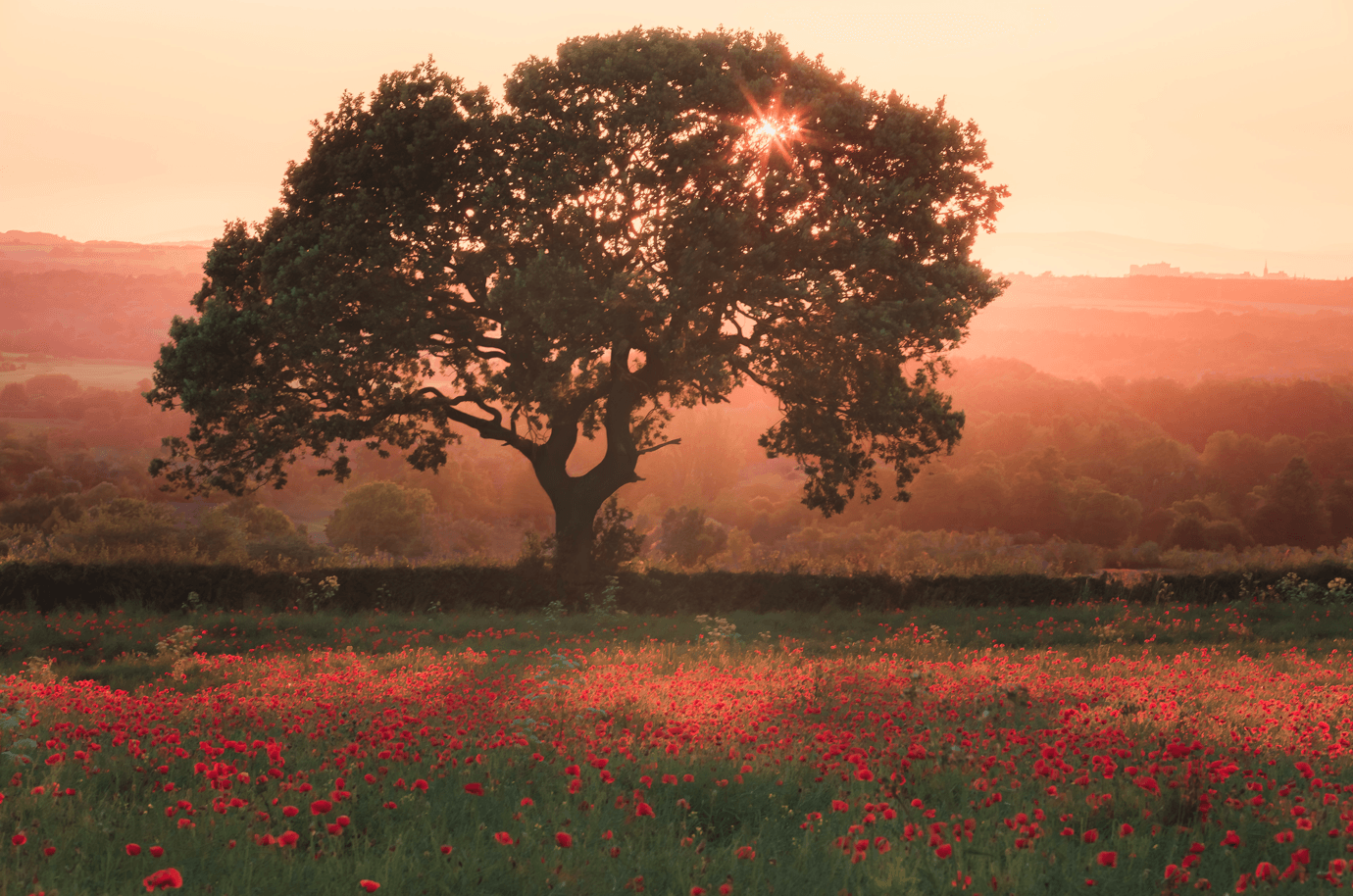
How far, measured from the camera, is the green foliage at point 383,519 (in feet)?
202

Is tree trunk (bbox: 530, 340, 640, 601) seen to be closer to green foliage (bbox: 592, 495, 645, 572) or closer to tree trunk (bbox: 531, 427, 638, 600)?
tree trunk (bbox: 531, 427, 638, 600)

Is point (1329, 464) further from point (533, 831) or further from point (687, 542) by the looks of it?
point (533, 831)

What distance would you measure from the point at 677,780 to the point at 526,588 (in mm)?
17890

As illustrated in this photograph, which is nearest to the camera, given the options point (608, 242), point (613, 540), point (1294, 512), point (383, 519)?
point (608, 242)

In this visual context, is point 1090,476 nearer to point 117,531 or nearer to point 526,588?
point 526,588

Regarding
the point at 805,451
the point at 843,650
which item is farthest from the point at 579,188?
the point at 843,650

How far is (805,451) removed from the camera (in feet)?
83.0


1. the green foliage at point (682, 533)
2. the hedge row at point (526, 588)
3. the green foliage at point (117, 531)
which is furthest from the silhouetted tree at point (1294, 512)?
the green foliage at point (117, 531)

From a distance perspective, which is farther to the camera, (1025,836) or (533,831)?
(533,831)

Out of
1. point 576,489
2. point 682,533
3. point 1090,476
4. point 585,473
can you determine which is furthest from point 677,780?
point 1090,476

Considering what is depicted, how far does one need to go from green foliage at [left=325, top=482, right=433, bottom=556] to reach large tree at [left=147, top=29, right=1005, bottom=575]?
125 ft

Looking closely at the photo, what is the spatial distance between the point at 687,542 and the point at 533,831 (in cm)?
5363

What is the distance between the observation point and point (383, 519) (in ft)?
→ 203

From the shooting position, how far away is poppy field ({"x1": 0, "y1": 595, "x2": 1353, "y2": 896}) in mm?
4637
